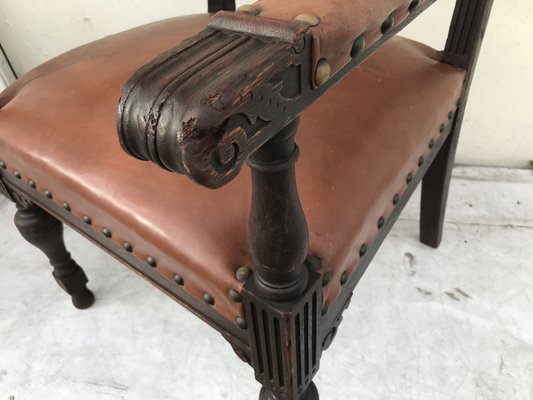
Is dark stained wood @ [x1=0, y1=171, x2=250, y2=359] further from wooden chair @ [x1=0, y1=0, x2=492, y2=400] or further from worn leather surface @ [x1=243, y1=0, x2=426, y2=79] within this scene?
worn leather surface @ [x1=243, y1=0, x2=426, y2=79]

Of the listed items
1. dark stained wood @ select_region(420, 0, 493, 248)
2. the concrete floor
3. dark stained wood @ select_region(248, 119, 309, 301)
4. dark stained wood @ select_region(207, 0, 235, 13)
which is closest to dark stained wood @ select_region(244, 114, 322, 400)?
dark stained wood @ select_region(248, 119, 309, 301)

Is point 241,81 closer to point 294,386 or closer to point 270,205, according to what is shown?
point 270,205

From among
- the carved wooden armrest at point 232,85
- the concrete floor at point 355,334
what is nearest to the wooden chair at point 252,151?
the carved wooden armrest at point 232,85

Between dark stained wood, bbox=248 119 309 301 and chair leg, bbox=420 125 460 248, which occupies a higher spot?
dark stained wood, bbox=248 119 309 301

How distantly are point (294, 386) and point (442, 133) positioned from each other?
465 mm

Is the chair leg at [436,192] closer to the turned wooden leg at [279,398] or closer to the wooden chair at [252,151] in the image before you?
the wooden chair at [252,151]

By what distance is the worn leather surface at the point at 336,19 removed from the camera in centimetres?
30

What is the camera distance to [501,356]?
34.6 inches

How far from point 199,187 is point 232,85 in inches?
11.4

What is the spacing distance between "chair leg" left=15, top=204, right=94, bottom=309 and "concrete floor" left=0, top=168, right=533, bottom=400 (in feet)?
0.16

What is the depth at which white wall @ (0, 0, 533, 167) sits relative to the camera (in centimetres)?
103

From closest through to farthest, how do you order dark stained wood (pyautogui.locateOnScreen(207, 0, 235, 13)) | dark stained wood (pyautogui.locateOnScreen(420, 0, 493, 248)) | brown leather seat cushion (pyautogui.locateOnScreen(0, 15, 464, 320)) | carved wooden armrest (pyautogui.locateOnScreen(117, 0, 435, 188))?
carved wooden armrest (pyautogui.locateOnScreen(117, 0, 435, 188)), brown leather seat cushion (pyautogui.locateOnScreen(0, 15, 464, 320)), dark stained wood (pyautogui.locateOnScreen(420, 0, 493, 248)), dark stained wood (pyautogui.locateOnScreen(207, 0, 235, 13))

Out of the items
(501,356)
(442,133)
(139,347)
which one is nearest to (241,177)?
(442,133)

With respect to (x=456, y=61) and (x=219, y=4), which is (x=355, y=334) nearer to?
(x=456, y=61)
